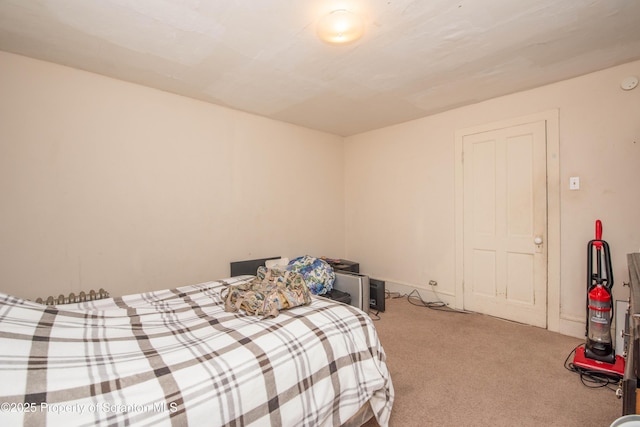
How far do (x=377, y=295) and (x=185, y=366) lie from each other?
272 centimetres

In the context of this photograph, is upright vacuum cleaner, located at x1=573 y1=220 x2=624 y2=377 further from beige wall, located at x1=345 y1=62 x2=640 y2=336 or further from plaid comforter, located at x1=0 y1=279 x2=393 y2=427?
plaid comforter, located at x1=0 y1=279 x2=393 y2=427

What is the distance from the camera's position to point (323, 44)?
212cm

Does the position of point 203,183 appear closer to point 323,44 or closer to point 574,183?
point 323,44

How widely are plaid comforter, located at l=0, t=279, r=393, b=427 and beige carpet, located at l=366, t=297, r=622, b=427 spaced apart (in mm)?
Answer: 481

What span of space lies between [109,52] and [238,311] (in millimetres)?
2166

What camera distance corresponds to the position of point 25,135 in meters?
2.32

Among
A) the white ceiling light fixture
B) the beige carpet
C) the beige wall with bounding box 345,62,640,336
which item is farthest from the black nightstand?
the white ceiling light fixture

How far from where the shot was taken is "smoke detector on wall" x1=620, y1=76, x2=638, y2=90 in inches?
95.4

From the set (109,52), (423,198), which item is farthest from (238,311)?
(423,198)

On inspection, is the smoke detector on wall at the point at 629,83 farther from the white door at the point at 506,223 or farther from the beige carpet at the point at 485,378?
the beige carpet at the point at 485,378

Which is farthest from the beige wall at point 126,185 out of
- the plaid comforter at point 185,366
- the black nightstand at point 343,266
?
the plaid comforter at point 185,366

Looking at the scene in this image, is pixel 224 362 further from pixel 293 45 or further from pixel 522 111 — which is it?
pixel 522 111

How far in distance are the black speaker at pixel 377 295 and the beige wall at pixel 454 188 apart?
0.72 metres

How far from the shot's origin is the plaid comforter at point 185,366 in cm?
84
